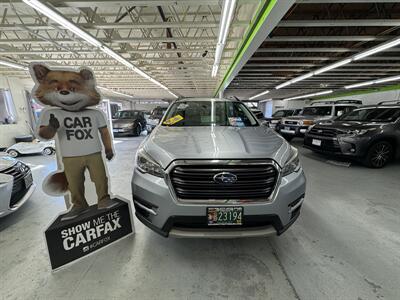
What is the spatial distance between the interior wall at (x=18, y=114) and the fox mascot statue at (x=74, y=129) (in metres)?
8.84

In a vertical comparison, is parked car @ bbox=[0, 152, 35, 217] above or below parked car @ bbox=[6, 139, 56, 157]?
above

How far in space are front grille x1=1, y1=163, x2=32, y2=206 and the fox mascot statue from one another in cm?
92

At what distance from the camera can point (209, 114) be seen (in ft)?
8.55

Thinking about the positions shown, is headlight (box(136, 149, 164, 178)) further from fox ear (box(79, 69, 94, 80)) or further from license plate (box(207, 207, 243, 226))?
fox ear (box(79, 69, 94, 80))

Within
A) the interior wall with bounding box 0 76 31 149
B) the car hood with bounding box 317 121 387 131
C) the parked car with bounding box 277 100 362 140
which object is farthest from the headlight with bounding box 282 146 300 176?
the interior wall with bounding box 0 76 31 149

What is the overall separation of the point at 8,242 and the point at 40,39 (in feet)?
18.4

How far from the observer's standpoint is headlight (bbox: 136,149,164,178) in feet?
4.71

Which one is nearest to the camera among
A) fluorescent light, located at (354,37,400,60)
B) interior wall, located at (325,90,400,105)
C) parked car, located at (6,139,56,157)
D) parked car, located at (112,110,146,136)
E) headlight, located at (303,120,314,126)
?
fluorescent light, located at (354,37,400,60)

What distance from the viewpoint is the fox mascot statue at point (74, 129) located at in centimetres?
146

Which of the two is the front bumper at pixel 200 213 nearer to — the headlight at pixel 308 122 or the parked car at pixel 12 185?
the parked car at pixel 12 185

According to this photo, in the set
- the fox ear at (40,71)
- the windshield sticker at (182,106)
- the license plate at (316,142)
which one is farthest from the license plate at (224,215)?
the license plate at (316,142)

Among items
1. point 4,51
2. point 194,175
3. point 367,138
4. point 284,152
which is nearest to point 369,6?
point 367,138

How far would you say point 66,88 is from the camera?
1488 mm

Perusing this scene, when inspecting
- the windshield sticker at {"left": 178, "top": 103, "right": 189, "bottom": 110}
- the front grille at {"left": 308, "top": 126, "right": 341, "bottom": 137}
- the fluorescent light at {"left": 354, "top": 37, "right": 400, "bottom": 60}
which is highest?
the fluorescent light at {"left": 354, "top": 37, "right": 400, "bottom": 60}
